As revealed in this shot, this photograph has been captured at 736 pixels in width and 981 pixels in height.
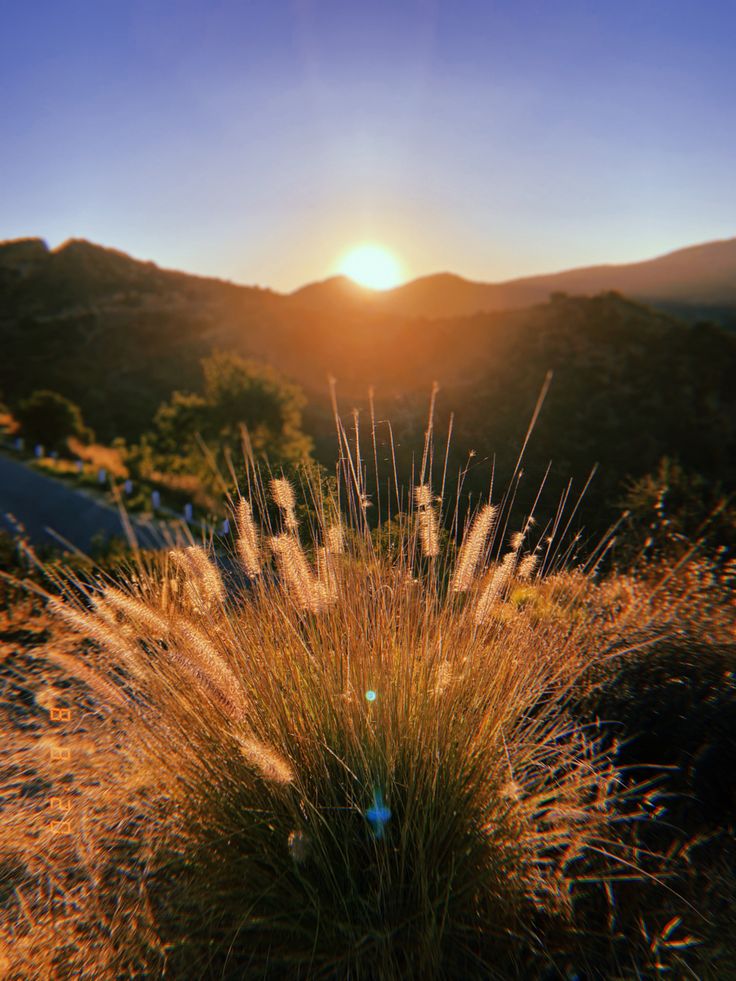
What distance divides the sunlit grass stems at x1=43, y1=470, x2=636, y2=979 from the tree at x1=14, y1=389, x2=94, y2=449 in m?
28.4

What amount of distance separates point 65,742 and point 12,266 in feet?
298

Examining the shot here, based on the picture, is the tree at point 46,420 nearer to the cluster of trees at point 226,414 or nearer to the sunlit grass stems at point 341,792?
the cluster of trees at point 226,414

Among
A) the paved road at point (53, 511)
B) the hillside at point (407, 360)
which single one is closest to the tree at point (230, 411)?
the hillside at point (407, 360)

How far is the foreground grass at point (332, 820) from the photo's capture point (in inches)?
81.3

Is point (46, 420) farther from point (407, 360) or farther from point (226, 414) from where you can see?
point (407, 360)

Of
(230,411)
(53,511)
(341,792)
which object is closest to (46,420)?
(230,411)

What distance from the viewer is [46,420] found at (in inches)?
1129

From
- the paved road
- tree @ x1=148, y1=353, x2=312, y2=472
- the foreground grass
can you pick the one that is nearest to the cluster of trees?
tree @ x1=148, y1=353, x2=312, y2=472

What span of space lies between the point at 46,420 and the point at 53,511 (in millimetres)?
15194

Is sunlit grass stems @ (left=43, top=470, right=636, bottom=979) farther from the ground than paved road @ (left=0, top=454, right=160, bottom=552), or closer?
farther from the ground

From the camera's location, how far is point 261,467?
3.52 m

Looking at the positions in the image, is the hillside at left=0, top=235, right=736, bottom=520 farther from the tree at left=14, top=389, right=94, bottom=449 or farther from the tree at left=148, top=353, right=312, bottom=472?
the tree at left=14, top=389, right=94, bottom=449

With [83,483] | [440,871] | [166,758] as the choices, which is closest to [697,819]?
[440,871]

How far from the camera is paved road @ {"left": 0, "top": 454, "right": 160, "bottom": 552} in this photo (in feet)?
44.6
